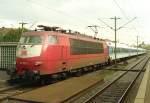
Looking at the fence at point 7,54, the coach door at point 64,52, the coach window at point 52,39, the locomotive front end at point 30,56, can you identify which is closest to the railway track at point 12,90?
the locomotive front end at point 30,56

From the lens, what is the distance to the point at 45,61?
1559cm

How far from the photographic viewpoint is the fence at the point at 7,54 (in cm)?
2192

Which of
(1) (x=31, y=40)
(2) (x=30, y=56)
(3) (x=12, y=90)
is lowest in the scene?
(3) (x=12, y=90)

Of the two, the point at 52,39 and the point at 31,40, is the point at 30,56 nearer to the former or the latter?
the point at 31,40

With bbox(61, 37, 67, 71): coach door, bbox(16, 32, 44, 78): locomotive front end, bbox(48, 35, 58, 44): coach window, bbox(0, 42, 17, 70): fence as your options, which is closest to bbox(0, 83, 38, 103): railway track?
bbox(16, 32, 44, 78): locomotive front end

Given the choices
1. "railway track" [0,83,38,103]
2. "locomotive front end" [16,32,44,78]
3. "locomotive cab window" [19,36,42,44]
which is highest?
"locomotive cab window" [19,36,42,44]

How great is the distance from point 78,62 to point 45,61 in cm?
535

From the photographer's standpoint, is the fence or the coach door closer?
the coach door

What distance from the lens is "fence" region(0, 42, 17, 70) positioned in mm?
21922

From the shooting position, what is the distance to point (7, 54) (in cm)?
2216

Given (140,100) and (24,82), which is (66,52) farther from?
(140,100)

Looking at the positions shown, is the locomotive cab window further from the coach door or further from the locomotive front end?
the coach door

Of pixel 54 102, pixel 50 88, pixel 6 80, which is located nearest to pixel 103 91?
pixel 50 88

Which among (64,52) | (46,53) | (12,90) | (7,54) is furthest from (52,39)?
(7,54)
